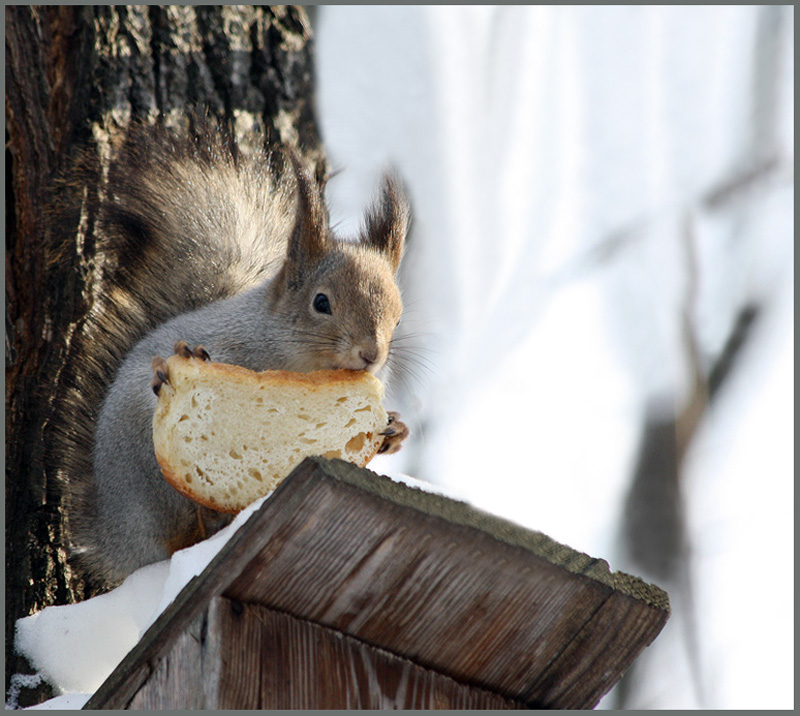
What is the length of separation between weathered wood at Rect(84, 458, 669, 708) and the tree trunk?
0.72m

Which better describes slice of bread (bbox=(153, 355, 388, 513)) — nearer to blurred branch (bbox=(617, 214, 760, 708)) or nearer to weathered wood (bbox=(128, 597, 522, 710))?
weathered wood (bbox=(128, 597, 522, 710))

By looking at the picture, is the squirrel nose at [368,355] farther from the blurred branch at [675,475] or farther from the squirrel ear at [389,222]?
the blurred branch at [675,475]

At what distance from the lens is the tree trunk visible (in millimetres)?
1604

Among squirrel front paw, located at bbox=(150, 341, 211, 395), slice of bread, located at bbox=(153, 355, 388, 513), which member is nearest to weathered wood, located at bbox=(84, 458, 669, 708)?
slice of bread, located at bbox=(153, 355, 388, 513)

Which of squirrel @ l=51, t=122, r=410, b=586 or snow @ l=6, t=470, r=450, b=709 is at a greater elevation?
squirrel @ l=51, t=122, r=410, b=586

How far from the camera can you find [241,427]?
39.7 inches

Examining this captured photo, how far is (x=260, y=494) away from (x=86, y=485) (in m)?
0.63

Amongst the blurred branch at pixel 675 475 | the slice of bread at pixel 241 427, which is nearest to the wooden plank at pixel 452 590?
the slice of bread at pixel 241 427

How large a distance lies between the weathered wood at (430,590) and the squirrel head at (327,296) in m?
0.48

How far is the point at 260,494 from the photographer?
1.03m

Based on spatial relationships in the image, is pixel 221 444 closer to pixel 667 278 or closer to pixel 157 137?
pixel 157 137

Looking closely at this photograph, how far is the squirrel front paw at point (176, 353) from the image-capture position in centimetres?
107

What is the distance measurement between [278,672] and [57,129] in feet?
3.91

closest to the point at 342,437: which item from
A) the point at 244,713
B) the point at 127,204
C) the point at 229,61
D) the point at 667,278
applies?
the point at 244,713
